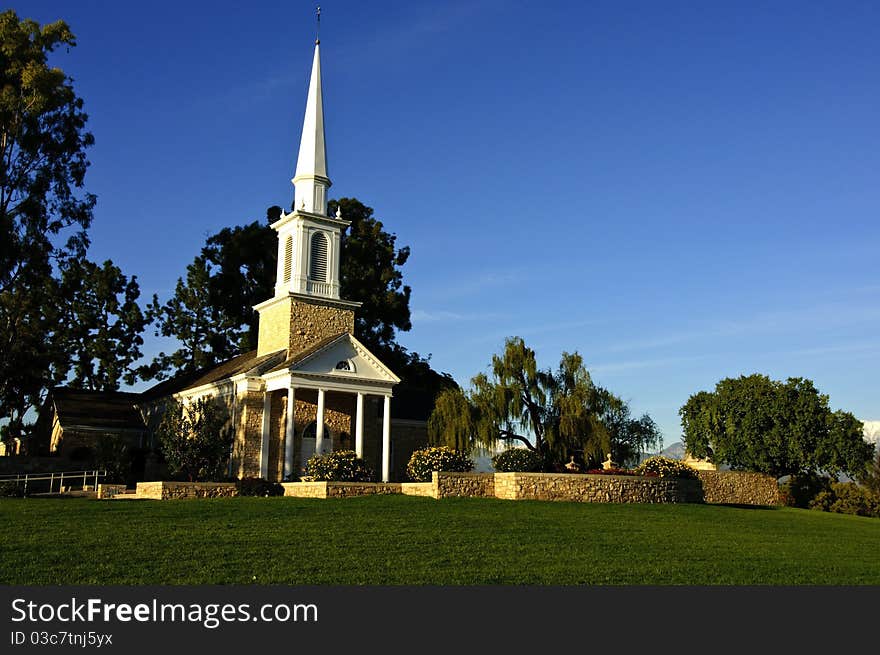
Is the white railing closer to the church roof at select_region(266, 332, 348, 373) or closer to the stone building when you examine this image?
the stone building

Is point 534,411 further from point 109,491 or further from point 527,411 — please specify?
point 109,491

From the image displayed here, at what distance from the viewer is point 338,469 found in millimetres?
29406

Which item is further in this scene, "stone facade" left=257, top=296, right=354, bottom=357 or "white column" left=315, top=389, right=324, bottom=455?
"stone facade" left=257, top=296, right=354, bottom=357

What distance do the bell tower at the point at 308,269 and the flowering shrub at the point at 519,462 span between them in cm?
1114

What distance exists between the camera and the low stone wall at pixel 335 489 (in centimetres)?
2609

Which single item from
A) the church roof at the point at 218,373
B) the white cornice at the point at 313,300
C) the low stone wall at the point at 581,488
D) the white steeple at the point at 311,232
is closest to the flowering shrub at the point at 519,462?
the low stone wall at the point at 581,488

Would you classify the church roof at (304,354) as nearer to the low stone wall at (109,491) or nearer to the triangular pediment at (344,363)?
the triangular pediment at (344,363)

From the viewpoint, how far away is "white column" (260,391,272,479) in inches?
1315

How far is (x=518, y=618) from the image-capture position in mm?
11211

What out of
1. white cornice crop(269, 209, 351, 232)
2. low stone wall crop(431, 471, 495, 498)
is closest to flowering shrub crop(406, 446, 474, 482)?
low stone wall crop(431, 471, 495, 498)

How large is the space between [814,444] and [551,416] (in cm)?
1278

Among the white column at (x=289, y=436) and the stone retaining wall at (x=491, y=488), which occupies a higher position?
the white column at (x=289, y=436)

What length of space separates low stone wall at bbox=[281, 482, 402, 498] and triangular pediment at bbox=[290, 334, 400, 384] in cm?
641

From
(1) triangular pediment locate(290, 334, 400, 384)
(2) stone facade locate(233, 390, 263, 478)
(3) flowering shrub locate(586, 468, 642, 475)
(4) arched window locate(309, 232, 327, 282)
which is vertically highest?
(4) arched window locate(309, 232, 327, 282)
